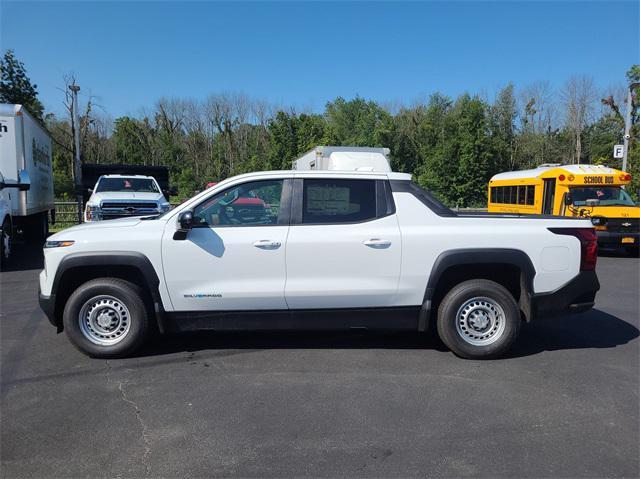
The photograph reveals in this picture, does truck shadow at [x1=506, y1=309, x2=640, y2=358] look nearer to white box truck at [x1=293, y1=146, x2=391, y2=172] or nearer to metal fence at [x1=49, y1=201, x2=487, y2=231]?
white box truck at [x1=293, y1=146, x2=391, y2=172]

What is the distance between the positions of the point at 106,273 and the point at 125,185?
968 cm

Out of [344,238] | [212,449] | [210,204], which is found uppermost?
[210,204]

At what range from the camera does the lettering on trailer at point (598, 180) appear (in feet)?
47.1

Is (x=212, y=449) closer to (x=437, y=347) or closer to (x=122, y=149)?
(x=437, y=347)

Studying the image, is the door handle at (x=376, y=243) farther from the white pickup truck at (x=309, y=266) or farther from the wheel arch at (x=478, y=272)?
the wheel arch at (x=478, y=272)

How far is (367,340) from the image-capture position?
5.73m

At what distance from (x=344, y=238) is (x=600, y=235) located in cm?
1107

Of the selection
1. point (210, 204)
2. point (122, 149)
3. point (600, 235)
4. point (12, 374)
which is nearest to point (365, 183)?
point (210, 204)

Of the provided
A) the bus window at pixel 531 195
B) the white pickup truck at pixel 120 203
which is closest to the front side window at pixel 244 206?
the white pickup truck at pixel 120 203

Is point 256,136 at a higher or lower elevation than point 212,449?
higher

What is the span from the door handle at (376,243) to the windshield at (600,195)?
37.4ft

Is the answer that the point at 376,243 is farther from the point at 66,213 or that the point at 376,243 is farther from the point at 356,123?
the point at 356,123

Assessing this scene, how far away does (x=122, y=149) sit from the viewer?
160 ft

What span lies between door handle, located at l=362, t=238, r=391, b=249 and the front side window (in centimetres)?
92
